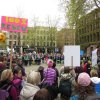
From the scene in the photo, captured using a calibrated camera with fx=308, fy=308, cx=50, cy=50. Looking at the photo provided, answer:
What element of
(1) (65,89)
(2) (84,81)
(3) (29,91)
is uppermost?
(2) (84,81)

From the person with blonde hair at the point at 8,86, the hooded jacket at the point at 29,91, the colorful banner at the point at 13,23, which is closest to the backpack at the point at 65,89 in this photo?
the person with blonde hair at the point at 8,86

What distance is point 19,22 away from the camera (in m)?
12.4

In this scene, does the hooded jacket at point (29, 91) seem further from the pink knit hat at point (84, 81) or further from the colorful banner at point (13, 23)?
the colorful banner at point (13, 23)

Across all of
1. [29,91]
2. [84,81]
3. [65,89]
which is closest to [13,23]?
[65,89]

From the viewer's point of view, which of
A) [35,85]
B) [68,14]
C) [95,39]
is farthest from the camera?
[95,39]

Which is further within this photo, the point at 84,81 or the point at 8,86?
the point at 8,86

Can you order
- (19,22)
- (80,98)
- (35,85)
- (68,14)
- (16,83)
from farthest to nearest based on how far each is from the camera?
(68,14)
(19,22)
(16,83)
(35,85)
(80,98)

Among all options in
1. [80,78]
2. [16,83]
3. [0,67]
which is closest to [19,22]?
[0,67]

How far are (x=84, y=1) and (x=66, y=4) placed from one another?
2.49m

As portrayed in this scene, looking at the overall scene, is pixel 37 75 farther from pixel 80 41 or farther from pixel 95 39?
pixel 80 41

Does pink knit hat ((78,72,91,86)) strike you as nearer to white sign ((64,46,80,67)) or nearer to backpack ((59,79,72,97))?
backpack ((59,79,72,97))

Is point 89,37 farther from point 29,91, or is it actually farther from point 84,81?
point 84,81

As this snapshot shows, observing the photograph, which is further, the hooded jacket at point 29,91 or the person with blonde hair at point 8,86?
the person with blonde hair at point 8,86

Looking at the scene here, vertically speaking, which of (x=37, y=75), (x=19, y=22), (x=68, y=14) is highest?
(x=68, y=14)
